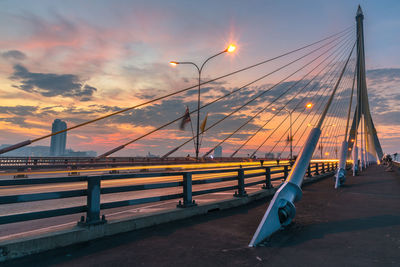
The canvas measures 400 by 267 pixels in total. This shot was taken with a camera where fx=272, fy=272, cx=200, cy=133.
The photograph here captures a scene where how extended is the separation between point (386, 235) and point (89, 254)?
5839 mm

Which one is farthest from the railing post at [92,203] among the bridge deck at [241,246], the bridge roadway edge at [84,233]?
the bridge deck at [241,246]

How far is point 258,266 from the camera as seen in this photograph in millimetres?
3990

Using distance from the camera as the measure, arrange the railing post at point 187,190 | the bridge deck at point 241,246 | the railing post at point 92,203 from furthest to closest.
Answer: the railing post at point 187,190
the railing post at point 92,203
the bridge deck at point 241,246

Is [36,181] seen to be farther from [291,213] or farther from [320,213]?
[320,213]

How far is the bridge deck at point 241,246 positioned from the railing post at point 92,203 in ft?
1.37

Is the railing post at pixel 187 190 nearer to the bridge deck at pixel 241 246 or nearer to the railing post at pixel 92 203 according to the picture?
the bridge deck at pixel 241 246

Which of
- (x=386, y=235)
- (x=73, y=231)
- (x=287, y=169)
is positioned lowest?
(x=386, y=235)

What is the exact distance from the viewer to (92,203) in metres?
5.29

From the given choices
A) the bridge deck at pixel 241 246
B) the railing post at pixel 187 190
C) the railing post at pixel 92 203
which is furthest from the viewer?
the railing post at pixel 187 190

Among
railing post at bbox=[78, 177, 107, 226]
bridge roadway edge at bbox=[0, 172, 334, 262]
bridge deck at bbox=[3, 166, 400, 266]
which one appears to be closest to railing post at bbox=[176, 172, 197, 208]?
bridge roadway edge at bbox=[0, 172, 334, 262]

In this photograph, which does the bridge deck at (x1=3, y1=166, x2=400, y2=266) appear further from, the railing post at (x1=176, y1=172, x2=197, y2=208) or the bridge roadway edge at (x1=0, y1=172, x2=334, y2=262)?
the railing post at (x1=176, y1=172, x2=197, y2=208)

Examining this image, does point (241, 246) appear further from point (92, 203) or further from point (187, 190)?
point (92, 203)

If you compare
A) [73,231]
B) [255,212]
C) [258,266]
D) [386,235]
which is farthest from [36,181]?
[386,235]

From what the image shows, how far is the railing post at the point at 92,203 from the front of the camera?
5.28m
